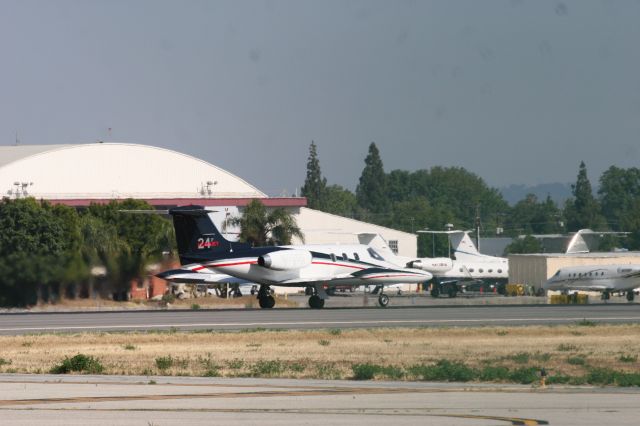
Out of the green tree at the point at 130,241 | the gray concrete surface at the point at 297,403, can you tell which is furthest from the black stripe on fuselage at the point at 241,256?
the gray concrete surface at the point at 297,403

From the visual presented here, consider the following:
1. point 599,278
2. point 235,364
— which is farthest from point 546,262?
point 235,364

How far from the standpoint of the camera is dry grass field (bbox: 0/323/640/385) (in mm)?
31391

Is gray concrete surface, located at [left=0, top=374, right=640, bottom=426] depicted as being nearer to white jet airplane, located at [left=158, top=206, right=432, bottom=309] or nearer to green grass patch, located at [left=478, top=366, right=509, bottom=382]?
green grass patch, located at [left=478, top=366, right=509, bottom=382]

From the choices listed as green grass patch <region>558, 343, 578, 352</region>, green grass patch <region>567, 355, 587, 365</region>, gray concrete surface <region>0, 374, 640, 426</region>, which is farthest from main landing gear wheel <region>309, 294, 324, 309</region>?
gray concrete surface <region>0, 374, 640, 426</region>

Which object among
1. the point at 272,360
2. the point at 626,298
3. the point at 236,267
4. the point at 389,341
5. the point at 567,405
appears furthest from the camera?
the point at 626,298

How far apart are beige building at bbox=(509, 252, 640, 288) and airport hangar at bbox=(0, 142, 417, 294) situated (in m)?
19.5

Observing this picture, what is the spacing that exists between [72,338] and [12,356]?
7047 millimetres

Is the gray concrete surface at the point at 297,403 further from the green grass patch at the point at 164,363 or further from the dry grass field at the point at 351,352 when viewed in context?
the green grass patch at the point at 164,363

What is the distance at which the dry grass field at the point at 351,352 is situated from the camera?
103 ft

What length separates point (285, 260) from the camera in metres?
65.1

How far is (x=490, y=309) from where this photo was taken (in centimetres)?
6400

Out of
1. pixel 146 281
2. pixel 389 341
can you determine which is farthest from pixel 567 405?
pixel 146 281

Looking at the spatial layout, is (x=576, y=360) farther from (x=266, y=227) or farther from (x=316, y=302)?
(x=266, y=227)

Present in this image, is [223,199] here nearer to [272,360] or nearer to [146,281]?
[146,281]
